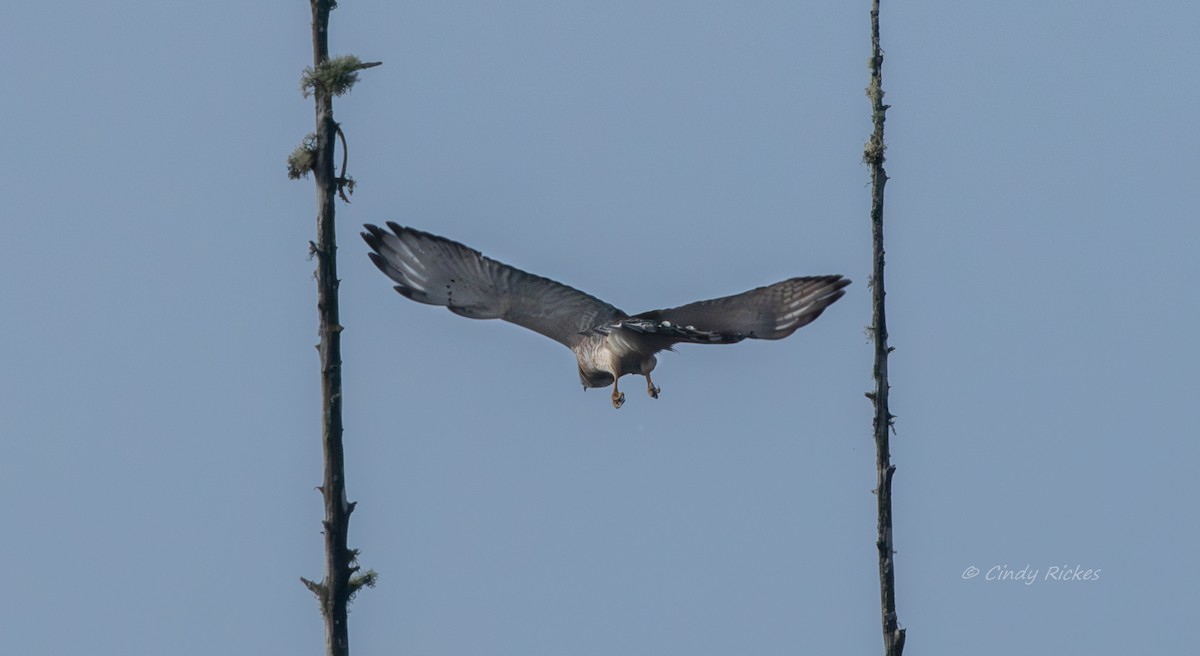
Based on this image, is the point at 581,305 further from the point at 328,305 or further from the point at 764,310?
the point at 328,305

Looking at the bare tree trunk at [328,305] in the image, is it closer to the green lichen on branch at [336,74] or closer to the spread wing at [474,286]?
the green lichen on branch at [336,74]

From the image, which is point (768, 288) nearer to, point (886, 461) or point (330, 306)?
point (886, 461)

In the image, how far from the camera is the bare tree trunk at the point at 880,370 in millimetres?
15617

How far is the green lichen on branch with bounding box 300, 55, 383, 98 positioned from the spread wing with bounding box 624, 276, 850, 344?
370 centimetres

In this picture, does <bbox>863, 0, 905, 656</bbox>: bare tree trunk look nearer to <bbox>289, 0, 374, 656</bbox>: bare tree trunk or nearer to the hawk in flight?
the hawk in flight

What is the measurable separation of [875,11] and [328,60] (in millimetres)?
4387

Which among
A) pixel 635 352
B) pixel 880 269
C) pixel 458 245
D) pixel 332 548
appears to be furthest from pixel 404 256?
pixel 880 269

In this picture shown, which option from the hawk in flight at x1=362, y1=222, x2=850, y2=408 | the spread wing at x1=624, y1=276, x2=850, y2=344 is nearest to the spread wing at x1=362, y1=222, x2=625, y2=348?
the hawk in flight at x1=362, y1=222, x2=850, y2=408

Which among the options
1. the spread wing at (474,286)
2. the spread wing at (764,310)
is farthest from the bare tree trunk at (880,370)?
the spread wing at (474,286)

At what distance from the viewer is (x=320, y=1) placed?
15.5 metres

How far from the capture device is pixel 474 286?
1967 cm

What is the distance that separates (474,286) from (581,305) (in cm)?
113

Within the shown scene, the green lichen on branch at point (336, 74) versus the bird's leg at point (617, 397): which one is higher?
the green lichen on branch at point (336, 74)

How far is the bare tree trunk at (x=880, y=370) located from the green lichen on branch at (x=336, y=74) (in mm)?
4059
